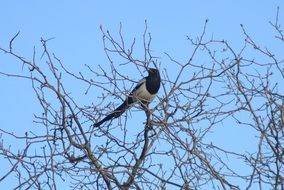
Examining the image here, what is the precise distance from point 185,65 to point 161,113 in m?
0.40

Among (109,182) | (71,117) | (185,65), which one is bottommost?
(109,182)

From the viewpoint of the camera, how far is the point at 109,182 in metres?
5.14

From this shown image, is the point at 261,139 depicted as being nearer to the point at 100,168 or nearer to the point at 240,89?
the point at 240,89

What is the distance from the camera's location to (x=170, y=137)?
5023 millimetres

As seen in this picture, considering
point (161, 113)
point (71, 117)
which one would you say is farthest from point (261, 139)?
point (71, 117)

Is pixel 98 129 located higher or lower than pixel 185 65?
lower

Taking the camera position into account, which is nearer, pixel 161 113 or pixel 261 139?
pixel 261 139

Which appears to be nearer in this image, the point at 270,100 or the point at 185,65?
the point at 270,100

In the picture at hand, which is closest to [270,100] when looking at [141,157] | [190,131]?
[190,131]

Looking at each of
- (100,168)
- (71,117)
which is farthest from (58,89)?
(100,168)

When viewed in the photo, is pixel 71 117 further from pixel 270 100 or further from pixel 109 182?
pixel 270 100

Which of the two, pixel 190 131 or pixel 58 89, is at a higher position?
pixel 58 89

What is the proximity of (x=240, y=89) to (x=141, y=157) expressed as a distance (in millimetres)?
861

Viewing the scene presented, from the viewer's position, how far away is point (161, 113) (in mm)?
5508
